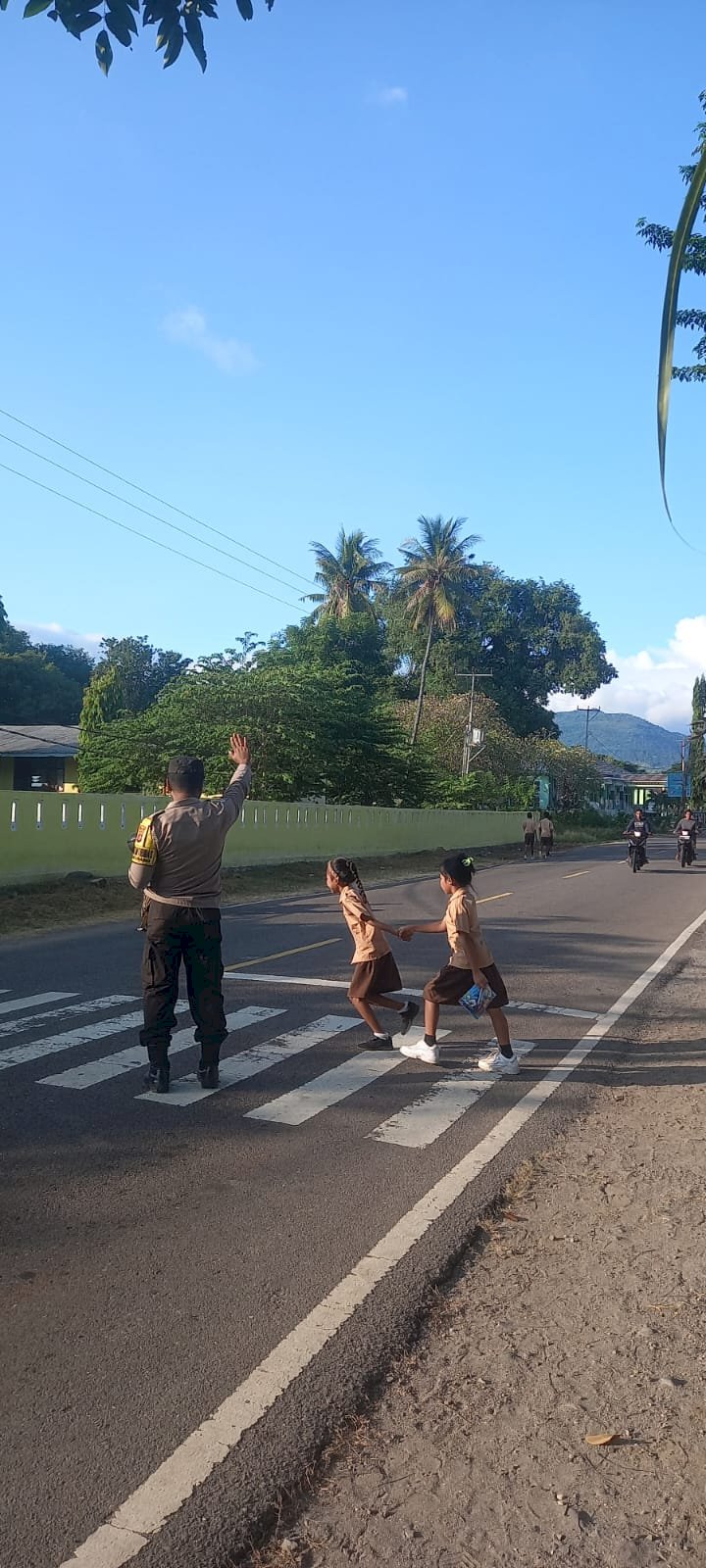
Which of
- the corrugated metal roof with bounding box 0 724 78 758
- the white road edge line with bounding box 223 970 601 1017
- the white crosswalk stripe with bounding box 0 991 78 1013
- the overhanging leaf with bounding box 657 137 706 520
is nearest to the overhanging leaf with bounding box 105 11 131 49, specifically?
the overhanging leaf with bounding box 657 137 706 520

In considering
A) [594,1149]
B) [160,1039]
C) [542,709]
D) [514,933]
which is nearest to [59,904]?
[514,933]

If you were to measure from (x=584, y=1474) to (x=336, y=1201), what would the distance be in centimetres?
197

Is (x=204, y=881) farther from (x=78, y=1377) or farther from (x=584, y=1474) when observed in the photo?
(x=584, y=1474)

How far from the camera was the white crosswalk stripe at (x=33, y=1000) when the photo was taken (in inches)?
335

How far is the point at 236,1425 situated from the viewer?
3.03m

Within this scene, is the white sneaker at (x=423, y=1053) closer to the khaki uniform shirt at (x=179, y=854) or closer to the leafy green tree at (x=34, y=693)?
the khaki uniform shirt at (x=179, y=854)

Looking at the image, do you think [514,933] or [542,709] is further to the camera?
[542,709]

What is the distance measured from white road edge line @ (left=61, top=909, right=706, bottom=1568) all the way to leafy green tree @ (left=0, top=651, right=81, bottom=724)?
60834 millimetres

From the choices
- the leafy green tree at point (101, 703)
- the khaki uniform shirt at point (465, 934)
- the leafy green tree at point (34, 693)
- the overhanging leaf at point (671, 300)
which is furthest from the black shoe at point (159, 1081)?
the leafy green tree at point (34, 693)

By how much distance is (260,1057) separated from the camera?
7176 millimetres

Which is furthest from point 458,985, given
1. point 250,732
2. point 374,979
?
point 250,732

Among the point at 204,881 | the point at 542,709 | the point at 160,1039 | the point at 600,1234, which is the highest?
the point at 542,709

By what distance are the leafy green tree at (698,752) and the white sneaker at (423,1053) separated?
62.3 feet

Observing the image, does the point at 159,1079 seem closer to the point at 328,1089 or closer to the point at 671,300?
the point at 328,1089
